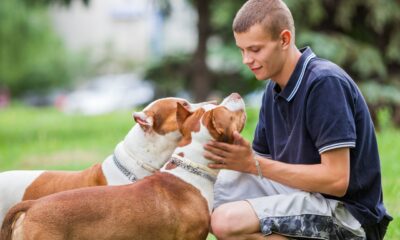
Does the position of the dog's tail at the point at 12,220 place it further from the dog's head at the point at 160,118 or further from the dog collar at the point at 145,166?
the dog's head at the point at 160,118

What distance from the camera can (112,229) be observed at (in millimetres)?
4492

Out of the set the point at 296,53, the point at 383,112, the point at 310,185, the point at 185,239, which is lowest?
the point at 383,112

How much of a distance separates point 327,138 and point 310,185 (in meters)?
0.34

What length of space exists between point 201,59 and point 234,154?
9.52 metres

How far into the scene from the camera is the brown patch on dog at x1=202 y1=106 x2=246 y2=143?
4621mm

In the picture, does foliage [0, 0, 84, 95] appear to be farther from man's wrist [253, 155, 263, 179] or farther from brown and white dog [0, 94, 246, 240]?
man's wrist [253, 155, 263, 179]

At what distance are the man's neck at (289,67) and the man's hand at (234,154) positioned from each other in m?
0.49

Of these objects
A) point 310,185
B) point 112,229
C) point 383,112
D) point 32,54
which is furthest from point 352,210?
point 32,54

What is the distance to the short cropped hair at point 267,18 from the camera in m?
4.64

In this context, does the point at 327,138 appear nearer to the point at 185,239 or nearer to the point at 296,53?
the point at 296,53

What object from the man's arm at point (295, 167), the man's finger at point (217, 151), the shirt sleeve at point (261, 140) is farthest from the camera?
the shirt sleeve at point (261, 140)

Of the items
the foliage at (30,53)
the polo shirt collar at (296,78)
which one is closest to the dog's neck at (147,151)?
the polo shirt collar at (296,78)

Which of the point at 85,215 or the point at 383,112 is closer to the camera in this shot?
the point at 85,215

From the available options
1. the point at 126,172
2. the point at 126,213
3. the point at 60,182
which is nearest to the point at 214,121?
the point at 126,213
